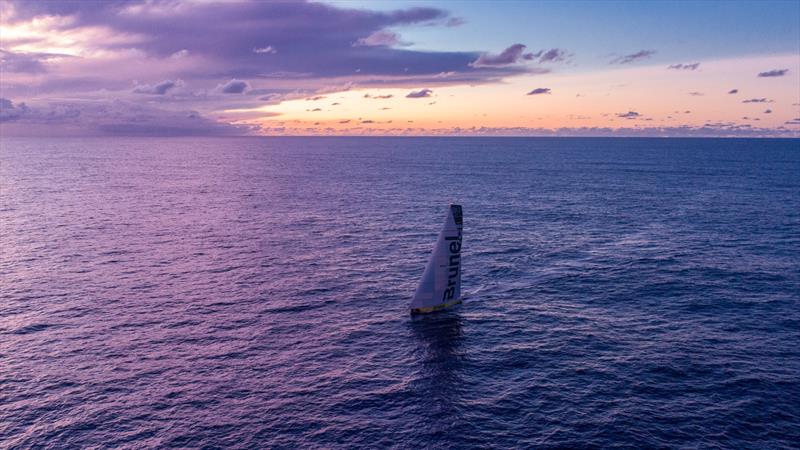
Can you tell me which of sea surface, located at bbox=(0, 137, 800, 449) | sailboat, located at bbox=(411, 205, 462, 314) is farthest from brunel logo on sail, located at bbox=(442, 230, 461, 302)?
sea surface, located at bbox=(0, 137, 800, 449)

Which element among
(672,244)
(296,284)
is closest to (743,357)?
(672,244)

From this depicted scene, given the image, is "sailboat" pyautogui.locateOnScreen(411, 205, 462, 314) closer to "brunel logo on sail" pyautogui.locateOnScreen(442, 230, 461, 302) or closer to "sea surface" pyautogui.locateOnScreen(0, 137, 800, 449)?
"brunel logo on sail" pyautogui.locateOnScreen(442, 230, 461, 302)

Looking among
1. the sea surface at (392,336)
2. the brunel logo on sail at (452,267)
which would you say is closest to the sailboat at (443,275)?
the brunel logo on sail at (452,267)

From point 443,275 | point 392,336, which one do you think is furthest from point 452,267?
point 392,336

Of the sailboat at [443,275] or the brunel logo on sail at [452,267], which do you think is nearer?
the sailboat at [443,275]

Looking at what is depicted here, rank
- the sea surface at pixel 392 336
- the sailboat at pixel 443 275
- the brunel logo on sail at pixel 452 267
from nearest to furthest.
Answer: the sea surface at pixel 392 336
the sailboat at pixel 443 275
the brunel logo on sail at pixel 452 267

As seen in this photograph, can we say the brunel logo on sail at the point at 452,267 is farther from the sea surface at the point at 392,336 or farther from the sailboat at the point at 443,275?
the sea surface at the point at 392,336

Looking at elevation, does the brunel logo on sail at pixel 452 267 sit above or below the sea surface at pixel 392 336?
above

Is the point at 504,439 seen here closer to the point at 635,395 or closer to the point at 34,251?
the point at 635,395
